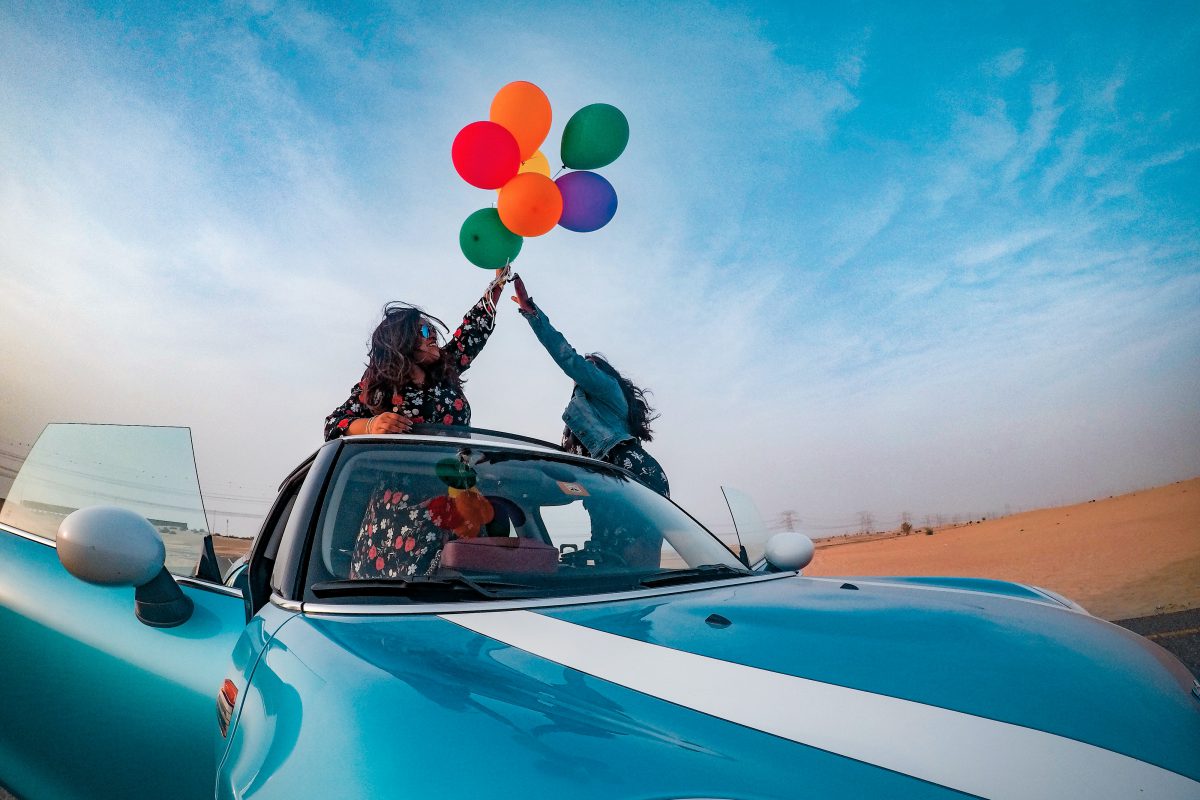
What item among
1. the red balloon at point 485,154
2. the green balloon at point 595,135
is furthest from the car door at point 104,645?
the green balloon at point 595,135

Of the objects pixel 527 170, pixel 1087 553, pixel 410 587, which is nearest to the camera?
pixel 410 587

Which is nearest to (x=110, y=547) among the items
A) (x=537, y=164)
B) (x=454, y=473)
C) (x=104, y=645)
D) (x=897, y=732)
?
(x=104, y=645)

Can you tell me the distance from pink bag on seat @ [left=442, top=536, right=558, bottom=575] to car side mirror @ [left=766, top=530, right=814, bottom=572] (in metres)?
1.12

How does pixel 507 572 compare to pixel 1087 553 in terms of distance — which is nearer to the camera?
pixel 507 572

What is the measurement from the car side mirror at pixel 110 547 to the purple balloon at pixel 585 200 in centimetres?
314

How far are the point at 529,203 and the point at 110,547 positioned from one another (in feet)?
9.28

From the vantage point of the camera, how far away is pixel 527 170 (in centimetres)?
420

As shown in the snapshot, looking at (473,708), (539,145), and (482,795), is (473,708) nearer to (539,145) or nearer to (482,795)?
(482,795)

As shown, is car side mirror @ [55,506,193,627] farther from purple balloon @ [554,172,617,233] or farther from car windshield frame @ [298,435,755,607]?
purple balloon @ [554,172,617,233]

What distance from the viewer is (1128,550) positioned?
1399 cm

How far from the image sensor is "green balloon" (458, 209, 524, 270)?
4.02 meters

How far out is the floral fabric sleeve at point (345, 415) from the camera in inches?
109

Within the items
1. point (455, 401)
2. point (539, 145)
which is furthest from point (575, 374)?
point (539, 145)

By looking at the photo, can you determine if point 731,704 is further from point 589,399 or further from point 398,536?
point 589,399
